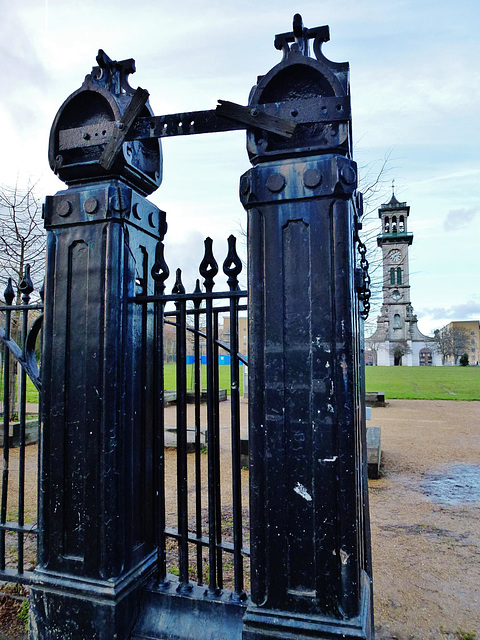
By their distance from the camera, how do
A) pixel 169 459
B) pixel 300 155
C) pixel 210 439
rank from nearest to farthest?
pixel 300 155, pixel 210 439, pixel 169 459

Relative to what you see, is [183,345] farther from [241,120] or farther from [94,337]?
[241,120]

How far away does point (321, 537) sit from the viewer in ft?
6.44

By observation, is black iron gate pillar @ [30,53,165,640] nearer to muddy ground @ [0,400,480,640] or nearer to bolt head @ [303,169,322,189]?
muddy ground @ [0,400,480,640]

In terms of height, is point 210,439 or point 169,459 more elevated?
point 210,439

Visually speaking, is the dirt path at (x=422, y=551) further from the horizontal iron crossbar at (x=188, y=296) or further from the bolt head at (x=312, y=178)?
the bolt head at (x=312, y=178)

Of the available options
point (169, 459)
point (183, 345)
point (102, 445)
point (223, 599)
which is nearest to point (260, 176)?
point (183, 345)

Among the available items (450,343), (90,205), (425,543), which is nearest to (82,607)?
(90,205)

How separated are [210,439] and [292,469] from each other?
0.58 m

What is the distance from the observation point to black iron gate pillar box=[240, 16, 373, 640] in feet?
6.41

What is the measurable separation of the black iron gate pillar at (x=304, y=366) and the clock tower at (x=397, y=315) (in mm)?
67264

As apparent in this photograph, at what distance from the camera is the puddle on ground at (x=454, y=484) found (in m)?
5.90

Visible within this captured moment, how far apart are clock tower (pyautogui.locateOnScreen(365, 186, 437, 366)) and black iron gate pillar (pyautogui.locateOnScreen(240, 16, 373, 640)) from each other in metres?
67.3

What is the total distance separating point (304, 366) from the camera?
2037 millimetres

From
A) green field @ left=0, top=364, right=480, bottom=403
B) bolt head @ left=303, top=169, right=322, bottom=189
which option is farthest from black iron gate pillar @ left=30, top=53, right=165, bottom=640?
green field @ left=0, top=364, right=480, bottom=403
